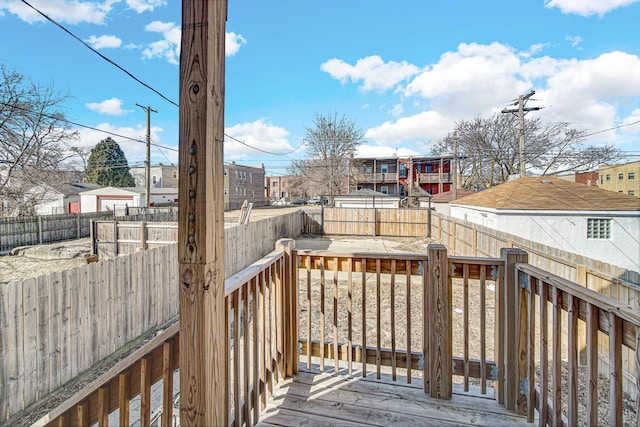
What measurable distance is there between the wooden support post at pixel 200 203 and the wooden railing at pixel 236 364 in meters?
0.09

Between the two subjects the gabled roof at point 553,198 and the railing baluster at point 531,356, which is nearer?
the railing baluster at point 531,356

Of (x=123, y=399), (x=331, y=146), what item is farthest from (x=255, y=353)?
(x=331, y=146)

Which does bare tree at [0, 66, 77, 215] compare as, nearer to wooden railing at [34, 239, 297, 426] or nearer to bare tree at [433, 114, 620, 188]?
wooden railing at [34, 239, 297, 426]

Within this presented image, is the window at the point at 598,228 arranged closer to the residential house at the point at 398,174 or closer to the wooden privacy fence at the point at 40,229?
the wooden privacy fence at the point at 40,229

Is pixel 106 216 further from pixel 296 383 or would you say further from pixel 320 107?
pixel 296 383

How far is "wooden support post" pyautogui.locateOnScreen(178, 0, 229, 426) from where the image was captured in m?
0.94

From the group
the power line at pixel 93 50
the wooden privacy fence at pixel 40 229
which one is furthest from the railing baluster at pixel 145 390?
the wooden privacy fence at pixel 40 229

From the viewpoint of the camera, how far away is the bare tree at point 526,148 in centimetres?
1566

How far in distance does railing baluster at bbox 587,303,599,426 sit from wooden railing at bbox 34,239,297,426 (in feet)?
4.40

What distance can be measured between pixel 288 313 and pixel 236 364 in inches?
26.9

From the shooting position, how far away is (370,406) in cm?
191

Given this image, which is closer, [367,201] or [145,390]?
[145,390]

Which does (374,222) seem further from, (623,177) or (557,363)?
(557,363)

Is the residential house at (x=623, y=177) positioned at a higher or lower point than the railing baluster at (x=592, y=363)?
higher
